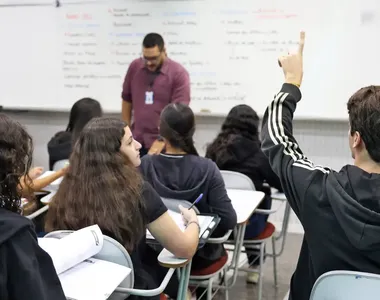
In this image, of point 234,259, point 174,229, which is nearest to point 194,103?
point 234,259

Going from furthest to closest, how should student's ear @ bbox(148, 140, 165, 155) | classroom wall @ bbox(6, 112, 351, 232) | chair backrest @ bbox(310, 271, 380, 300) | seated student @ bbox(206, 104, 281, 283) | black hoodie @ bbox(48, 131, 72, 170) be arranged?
classroom wall @ bbox(6, 112, 351, 232) → student's ear @ bbox(148, 140, 165, 155) → black hoodie @ bbox(48, 131, 72, 170) → seated student @ bbox(206, 104, 281, 283) → chair backrest @ bbox(310, 271, 380, 300)

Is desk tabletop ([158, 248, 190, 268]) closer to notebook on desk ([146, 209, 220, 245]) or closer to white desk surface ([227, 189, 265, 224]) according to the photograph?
notebook on desk ([146, 209, 220, 245])

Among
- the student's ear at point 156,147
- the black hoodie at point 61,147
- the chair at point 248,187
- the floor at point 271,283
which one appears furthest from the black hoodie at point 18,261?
the student's ear at point 156,147

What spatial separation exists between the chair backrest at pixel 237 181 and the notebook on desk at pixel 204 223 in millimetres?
565

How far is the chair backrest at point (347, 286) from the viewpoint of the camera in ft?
4.05

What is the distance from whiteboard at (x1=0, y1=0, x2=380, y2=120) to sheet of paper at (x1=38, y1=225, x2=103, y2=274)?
8.57 ft

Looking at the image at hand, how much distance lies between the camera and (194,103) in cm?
405

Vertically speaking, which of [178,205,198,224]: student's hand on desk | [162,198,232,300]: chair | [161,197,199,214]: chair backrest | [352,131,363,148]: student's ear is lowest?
[162,198,232,300]: chair

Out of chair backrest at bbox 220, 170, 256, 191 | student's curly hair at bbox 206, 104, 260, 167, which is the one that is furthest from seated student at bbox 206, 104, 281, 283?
chair backrest at bbox 220, 170, 256, 191

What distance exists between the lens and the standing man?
369cm

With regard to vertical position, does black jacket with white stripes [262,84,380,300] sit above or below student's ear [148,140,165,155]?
above

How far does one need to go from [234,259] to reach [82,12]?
2.64 metres

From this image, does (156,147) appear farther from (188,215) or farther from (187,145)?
(188,215)

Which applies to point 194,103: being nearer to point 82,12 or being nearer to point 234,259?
point 82,12
